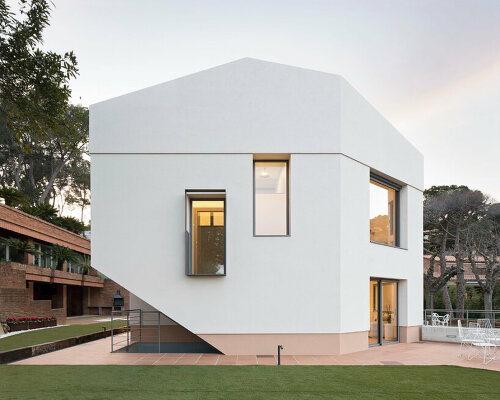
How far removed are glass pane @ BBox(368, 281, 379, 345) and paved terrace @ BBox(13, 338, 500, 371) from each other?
2.66 ft

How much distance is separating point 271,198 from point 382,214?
448cm

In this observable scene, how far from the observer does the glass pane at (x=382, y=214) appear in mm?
13790

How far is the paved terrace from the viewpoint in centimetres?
1032

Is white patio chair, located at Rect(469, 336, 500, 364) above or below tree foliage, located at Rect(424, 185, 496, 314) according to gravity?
below

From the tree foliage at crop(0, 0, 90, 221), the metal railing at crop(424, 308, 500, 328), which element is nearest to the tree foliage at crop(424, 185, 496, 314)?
the metal railing at crop(424, 308, 500, 328)

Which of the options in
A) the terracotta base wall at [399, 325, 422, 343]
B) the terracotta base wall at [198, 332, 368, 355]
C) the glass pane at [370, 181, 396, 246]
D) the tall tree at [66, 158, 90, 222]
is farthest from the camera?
the tall tree at [66, 158, 90, 222]

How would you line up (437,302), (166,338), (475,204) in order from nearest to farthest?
(166,338) < (475,204) < (437,302)

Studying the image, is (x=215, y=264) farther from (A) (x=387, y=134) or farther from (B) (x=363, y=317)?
(A) (x=387, y=134)

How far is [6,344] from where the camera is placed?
12.6 m

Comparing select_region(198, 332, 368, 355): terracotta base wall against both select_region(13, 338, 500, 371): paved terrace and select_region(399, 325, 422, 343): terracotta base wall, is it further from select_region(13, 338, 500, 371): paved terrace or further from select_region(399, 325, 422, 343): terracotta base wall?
select_region(399, 325, 422, 343): terracotta base wall

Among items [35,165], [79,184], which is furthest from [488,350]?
[79,184]

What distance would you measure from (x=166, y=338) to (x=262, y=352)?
2816 mm

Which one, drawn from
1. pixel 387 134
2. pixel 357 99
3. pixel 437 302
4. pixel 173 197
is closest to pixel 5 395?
pixel 173 197

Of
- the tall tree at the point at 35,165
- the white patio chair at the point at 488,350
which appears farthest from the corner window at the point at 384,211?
the tall tree at the point at 35,165
